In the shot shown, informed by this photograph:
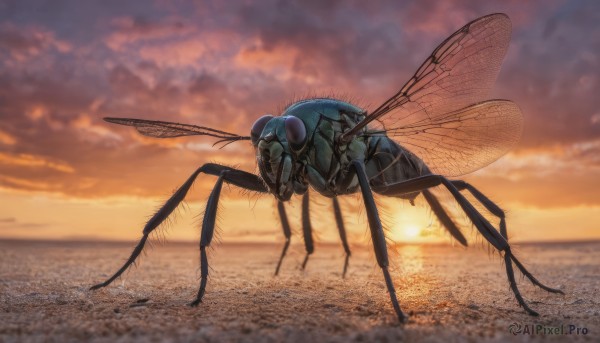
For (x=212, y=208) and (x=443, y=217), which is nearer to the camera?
(x=212, y=208)

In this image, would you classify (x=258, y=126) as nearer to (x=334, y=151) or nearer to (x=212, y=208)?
(x=334, y=151)

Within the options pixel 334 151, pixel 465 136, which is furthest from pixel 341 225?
pixel 334 151

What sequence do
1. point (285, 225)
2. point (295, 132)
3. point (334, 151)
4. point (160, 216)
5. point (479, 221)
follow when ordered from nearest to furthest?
point (479, 221) → point (295, 132) → point (160, 216) → point (334, 151) → point (285, 225)

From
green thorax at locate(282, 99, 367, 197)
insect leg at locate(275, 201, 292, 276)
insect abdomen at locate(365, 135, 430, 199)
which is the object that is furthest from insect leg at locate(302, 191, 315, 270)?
green thorax at locate(282, 99, 367, 197)

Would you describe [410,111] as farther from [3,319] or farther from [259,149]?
[3,319]

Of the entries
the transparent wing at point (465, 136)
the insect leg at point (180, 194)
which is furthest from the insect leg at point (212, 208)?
the transparent wing at point (465, 136)

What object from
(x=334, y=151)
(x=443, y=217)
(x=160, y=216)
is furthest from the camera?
(x=443, y=217)

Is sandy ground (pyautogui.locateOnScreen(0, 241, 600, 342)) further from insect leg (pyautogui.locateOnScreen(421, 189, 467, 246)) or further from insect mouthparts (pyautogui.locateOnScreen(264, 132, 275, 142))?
insect mouthparts (pyautogui.locateOnScreen(264, 132, 275, 142))
